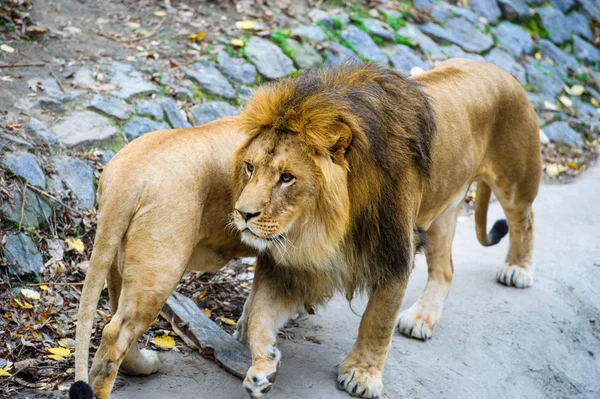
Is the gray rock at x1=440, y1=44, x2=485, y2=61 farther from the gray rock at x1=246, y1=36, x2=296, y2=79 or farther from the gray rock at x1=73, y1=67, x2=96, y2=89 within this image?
the gray rock at x1=73, y1=67, x2=96, y2=89

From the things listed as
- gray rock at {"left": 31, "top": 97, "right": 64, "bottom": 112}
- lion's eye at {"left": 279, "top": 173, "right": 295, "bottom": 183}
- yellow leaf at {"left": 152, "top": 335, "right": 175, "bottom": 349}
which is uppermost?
lion's eye at {"left": 279, "top": 173, "right": 295, "bottom": 183}

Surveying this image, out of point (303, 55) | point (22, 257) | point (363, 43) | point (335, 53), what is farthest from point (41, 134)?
point (363, 43)

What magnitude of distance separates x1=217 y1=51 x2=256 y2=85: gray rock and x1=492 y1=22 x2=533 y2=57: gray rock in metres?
4.05

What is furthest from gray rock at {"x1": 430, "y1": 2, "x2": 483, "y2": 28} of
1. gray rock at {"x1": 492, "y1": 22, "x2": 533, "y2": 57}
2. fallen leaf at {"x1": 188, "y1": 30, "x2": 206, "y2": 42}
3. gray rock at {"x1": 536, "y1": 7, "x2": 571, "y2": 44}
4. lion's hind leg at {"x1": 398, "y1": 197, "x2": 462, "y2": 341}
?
lion's hind leg at {"x1": 398, "y1": 197, "x2": 462, "y2": 341}

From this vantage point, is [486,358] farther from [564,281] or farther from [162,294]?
[162,294]

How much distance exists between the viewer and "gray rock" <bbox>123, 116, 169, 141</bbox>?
5.66 metres

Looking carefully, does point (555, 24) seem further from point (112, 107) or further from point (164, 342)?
point (164, 342)

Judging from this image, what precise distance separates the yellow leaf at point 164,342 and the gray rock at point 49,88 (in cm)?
231

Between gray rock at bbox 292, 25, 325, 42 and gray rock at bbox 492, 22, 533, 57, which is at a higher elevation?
gray rock at bbox 292, 25, 325, 42

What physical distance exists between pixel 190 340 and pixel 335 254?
1149 mm

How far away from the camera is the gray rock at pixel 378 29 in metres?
8.38

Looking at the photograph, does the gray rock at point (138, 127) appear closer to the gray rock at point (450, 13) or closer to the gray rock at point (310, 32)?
the gray rock at point (310, 32)

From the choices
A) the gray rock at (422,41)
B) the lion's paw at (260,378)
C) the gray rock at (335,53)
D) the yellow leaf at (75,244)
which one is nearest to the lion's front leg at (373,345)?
the lion's paw at (260,378)

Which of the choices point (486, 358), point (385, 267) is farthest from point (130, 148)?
point (486, 358)
